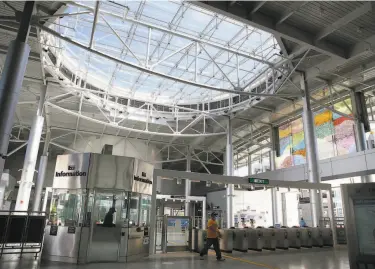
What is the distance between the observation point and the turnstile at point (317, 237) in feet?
50.6

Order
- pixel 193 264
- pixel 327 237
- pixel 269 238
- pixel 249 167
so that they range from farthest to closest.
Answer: pixel 249 167 → pixel 327 237 → pixel 269 238 → pixel 193 264

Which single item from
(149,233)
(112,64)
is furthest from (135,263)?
(112,64)

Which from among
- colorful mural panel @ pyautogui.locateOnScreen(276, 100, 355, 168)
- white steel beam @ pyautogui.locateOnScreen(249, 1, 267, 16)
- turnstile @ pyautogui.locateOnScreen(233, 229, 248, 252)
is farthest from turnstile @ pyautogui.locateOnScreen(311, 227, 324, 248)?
white steel beam @ pyautogui.locateOnScreen(249, 1, 267, 16)

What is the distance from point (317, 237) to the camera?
1547 centimetres

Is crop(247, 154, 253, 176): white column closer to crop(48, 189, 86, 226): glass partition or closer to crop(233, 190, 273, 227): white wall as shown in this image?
crop(233, 190, 273, 227): white wall

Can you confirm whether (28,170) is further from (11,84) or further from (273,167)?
(273,167)

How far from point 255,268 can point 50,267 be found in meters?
6.17

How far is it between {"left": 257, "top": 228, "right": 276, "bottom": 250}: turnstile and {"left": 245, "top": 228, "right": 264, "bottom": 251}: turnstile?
0.75 ft

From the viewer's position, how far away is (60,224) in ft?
34.7

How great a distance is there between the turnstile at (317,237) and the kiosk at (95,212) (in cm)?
912

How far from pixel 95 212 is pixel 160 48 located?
12599 mm

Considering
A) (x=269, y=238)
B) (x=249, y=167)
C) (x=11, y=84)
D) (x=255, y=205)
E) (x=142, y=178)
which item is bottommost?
(x=269, y=238)

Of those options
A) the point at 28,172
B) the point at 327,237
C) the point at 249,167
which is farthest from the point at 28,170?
the point at 249,167

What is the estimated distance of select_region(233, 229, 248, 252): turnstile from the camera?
13727 millimetres
